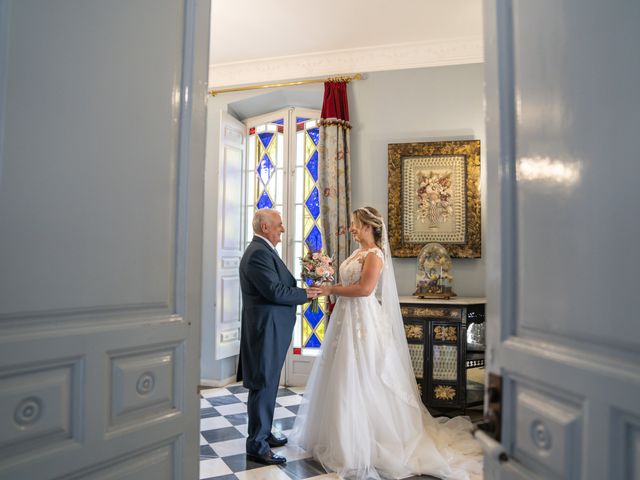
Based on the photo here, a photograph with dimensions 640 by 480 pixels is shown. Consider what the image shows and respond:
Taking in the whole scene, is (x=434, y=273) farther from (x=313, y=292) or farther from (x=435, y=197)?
(x=313, y=292)

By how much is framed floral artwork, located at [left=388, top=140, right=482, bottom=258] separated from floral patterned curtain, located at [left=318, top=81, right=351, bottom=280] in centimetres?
45

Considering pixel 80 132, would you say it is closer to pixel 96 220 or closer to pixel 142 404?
pixel 96 220

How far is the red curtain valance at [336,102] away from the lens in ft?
16.3

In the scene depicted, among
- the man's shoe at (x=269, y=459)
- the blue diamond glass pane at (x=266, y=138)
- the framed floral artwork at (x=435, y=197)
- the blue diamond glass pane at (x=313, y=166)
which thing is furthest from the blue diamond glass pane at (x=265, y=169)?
the man's shoe at (x=269, y=459)

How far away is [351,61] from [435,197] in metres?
1.66

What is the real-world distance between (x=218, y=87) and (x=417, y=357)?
3.59m

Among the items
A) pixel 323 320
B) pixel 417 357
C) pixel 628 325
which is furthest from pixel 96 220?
pixel 323 320

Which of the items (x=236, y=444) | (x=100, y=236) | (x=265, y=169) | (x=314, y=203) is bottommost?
(x=236, y=444)

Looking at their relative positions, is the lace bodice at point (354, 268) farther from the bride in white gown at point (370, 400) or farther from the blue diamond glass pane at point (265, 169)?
the blue diamond glass pane at point (265, 169)

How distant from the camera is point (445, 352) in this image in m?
4.15

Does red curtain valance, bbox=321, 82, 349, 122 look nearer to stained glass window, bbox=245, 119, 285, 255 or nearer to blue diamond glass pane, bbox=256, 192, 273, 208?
stained glass window, bbox=245, 119, 285, 255

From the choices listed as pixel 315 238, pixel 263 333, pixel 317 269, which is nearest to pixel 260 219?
pixel 317 269

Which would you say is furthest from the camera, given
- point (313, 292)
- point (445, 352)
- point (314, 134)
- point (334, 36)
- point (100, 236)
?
point (314, 134)

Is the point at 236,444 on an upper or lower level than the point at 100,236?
lower
